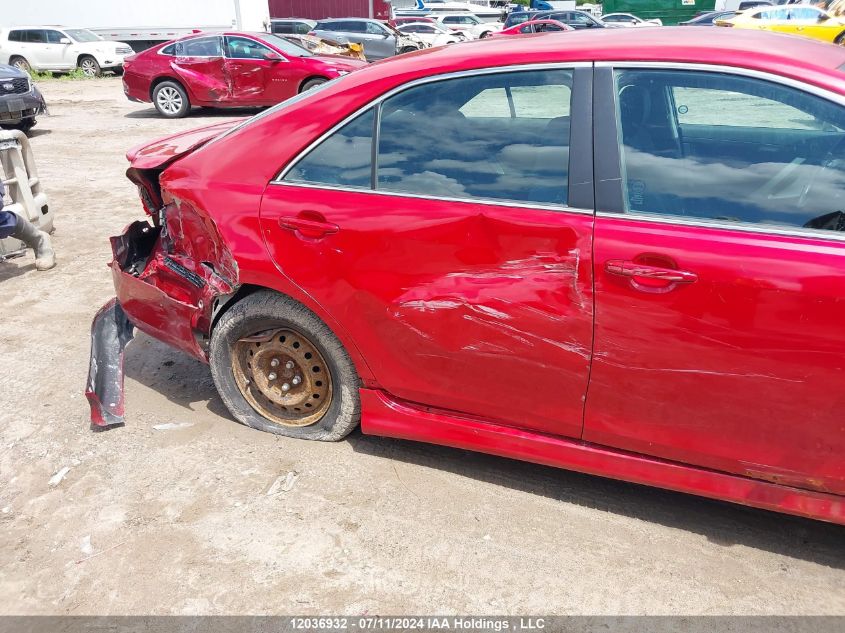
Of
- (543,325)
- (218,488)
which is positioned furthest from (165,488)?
(543,325)

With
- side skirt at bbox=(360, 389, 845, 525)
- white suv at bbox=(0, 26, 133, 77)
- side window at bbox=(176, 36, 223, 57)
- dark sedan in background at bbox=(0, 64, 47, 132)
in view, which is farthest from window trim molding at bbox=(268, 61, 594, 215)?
white suv at bbox=(0, 26, 133, 77)

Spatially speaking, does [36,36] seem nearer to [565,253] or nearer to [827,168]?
[565,253]

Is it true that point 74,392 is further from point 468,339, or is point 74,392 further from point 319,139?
point 468,339

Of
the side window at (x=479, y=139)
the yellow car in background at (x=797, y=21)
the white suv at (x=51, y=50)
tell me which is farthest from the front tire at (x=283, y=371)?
the white suv at (x=51, y=50)

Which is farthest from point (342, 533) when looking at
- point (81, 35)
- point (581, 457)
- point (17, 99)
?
point (81, 35)

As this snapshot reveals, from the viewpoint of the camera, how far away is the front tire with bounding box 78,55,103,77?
21688 millimetres

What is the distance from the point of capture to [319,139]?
2871 mm

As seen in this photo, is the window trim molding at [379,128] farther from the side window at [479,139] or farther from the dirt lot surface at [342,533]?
the dirt lot surface at [342,533]

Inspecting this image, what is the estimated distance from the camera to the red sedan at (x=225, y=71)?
12.9 metres

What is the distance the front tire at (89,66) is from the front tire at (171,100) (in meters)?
10.0

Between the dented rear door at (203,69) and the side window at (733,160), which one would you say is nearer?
the side window at (733,160)

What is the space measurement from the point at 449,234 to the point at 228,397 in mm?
1463

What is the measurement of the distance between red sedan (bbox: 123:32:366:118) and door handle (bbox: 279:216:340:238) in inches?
416

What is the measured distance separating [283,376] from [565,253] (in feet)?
4.88
